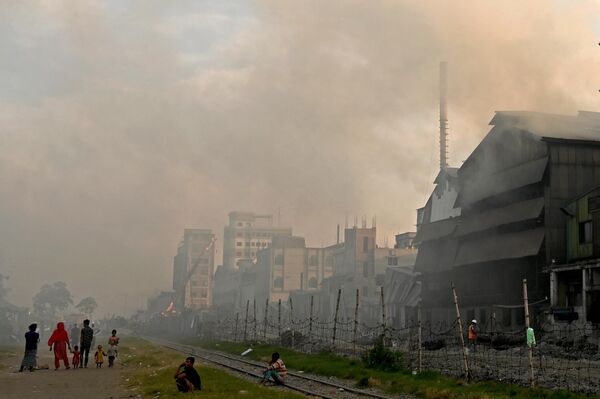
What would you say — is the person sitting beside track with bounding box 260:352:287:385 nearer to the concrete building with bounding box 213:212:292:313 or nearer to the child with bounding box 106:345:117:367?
the child with bounding box 106:345:117:367

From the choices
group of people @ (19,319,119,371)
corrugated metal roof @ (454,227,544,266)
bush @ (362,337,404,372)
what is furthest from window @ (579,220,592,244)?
group of people @ (19,319,119,371)

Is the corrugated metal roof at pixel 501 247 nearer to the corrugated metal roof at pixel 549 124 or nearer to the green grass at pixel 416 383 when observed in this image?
the corrugated metal roof at pixel 549 124

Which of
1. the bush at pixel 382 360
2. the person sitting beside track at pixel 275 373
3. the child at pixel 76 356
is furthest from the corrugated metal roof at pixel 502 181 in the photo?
the child at pixel 76 356

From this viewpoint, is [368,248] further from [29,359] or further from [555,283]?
[29,359]

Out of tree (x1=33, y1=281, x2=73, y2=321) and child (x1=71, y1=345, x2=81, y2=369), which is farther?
tree (x1=33, y1=281, x2=73, y2=321)

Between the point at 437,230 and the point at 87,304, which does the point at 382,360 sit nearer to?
the point at 437,230

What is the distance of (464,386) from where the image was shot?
19.1 metres

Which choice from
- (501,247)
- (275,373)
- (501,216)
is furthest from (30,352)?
(501,216)

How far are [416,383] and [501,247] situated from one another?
2674 centimetres

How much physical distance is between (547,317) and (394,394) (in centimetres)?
2251

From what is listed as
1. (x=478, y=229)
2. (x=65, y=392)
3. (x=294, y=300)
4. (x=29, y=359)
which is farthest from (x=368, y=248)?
(x=65, y=392)

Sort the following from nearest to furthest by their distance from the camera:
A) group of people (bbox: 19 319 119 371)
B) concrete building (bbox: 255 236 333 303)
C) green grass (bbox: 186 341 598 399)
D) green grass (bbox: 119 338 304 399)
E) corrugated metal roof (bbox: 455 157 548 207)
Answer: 1. green grass (bbox: 186 341 598 399)
2. green grass (bbox: 119 338 304 399)
3. group of people (bbox: 19 319 119 371)
4. corrugated metal roof (bbox: 455 157 548 207)
5. concrete building (bbox: 255 236 333 303)

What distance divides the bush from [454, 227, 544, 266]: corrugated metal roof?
18.1 metres

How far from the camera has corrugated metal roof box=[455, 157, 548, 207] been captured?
4338 cm
